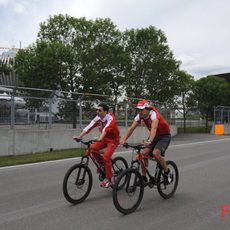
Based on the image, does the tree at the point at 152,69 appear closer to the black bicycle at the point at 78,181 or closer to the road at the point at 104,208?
the road at the point at 104,208

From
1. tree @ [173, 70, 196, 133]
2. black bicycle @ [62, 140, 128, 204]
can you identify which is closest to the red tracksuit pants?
black bicycle @ [62, 140, 128, 204]

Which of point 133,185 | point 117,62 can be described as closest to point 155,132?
point 133,185

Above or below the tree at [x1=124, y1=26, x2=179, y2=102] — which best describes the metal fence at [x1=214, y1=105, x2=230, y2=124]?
below

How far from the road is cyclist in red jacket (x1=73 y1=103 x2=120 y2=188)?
54 centimetres

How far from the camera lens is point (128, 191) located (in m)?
5.26

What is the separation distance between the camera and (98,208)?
554 cm

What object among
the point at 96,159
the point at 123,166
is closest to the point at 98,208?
the point at 96,159

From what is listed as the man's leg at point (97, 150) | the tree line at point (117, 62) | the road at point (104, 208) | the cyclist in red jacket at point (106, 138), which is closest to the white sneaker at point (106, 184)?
the cyclist in red jacket at point (106, 138)

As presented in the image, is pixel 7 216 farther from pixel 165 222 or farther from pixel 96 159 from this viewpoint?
pixel 165 222

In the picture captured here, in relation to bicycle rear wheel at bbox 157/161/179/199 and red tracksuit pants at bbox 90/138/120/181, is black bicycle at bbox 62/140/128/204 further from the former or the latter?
bicycle rear wheel at bbox 157/161/179/199

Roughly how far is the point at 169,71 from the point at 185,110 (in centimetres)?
421

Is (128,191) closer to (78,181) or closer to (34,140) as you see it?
(78,181)

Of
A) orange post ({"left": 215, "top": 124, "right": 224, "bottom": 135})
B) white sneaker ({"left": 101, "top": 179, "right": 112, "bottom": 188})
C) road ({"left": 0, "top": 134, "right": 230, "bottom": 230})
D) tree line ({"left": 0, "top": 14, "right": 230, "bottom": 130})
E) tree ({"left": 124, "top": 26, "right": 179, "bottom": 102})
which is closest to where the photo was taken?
road ({"left": 0, "top": 134, "right": 230, "bottom": 230})

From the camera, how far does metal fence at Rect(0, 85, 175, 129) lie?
13086 millimetres
